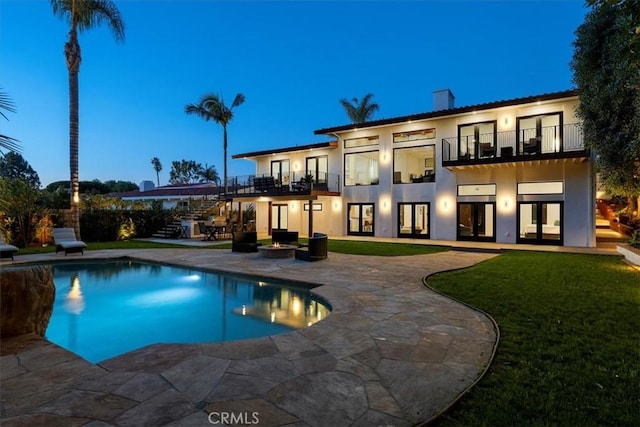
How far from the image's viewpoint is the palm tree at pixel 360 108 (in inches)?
1193

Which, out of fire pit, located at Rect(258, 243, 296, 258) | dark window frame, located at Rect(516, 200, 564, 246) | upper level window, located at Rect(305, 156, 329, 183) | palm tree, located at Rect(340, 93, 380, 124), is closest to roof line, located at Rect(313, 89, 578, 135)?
upper level window, located at Rect(305, 156, 329, 183)

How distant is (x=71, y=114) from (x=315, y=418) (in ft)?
58.2

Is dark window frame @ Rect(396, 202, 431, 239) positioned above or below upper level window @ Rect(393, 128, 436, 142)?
below

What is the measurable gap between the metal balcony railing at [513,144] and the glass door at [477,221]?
7.69ft

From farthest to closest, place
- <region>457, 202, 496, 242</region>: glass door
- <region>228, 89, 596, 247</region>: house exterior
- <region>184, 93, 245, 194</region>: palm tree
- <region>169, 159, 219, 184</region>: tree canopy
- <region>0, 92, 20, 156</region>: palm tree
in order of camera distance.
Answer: <region>169, 159, 219, 184</region>: tree canopy → <region>184, 93, 245, 194</region>: palm tree → <region>457, 202, 496, 242</region>: glass door → <region>228, 89, 596, 247</region>: house exterior → <region>0, 92, 20, 156</region>: palm tree

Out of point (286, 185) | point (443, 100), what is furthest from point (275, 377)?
point (443, 100)

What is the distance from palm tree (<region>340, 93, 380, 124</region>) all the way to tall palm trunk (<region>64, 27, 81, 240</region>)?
68.5 ft

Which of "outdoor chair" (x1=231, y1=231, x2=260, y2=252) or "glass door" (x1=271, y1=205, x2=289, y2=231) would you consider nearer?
→ "outdoor chair" (x1=231, y1=231, x2=260, y2=252)

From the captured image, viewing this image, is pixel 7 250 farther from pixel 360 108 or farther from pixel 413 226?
pixel 360 108

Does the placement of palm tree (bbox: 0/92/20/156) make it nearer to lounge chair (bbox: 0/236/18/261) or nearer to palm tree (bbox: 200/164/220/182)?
lounge chair (bbox: 0/236/18/261)

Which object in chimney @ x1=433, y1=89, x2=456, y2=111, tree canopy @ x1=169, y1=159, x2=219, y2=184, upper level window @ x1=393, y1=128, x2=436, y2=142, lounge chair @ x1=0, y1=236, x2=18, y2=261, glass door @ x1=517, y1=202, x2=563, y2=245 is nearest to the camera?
lounge chair @ x1=0, y1=236, x2=18, y2=261

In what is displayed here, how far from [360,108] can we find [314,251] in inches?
892

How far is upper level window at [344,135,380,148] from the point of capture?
19391mm

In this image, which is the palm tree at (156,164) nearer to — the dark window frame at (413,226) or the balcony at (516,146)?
the dark window frame at (413,226)
